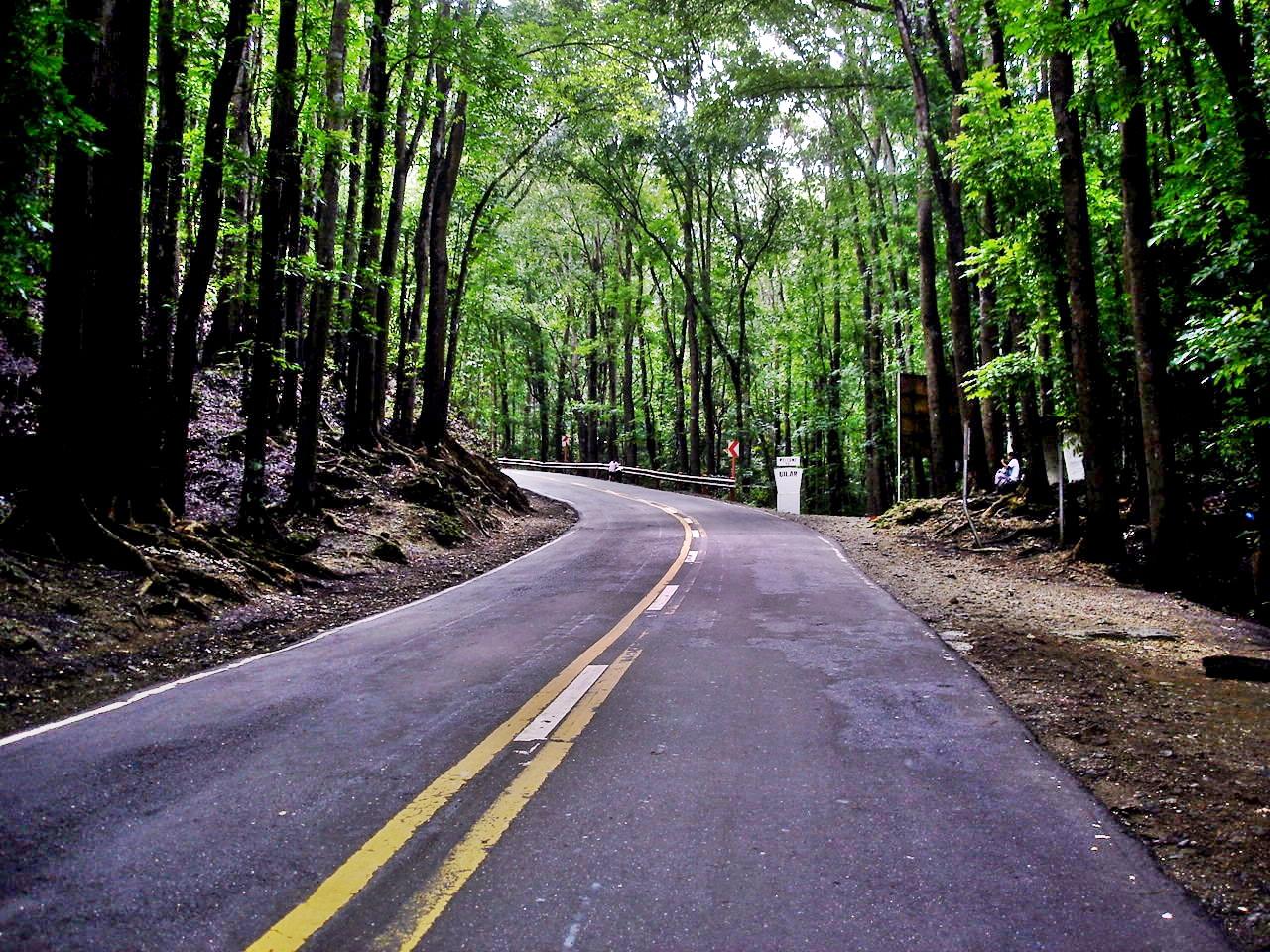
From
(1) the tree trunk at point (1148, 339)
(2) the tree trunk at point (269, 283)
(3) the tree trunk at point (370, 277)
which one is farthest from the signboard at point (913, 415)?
Result: (2) the tree trunk at point (269, 283)

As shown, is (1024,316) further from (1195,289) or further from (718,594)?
(718,594)

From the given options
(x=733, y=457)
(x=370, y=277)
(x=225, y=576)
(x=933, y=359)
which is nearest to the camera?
(x=225, y=576)

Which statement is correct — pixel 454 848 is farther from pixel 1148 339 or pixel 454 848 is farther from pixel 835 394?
pixel 835 394

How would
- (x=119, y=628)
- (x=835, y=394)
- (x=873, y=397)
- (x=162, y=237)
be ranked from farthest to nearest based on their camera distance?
(x=835, y=394)
(x=873, y=397)
(x=162, y=237)
(x=119, y=628)

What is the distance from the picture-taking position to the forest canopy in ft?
29.7

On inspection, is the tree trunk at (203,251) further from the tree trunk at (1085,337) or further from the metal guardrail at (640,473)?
the metal guardrail at (640,473)

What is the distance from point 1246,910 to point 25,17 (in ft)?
27.8

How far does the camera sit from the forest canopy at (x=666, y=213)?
905cm

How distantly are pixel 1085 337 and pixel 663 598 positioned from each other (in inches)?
307

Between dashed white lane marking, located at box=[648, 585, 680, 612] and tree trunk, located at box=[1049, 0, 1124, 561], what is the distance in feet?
22.4

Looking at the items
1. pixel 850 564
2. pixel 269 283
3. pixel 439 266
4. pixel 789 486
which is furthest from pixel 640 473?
pixel 269 283

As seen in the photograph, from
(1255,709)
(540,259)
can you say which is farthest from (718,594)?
(540,259)

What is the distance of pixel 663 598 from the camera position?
33.3 ft

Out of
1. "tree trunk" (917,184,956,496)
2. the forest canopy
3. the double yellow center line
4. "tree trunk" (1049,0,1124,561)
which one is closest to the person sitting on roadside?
the forest canopy
